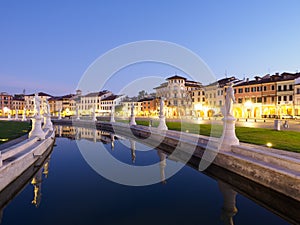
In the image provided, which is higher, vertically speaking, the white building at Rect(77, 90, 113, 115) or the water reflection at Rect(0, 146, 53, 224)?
the white building at Rect(77, 90, 113, 115)

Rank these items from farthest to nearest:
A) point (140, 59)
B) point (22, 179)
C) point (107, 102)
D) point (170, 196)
Answer: point (107, 102) → point (140, 59) → point (22, 179) → point (170, 196)

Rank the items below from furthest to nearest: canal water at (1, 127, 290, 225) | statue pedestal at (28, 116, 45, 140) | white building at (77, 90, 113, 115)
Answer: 1. white building at (77, 90, 113, 115)
2. statue pedestal at (28, 116, 45, 140)
3. canal water at (1, 127, 290, 225)

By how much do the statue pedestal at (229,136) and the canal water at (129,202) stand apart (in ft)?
5.25

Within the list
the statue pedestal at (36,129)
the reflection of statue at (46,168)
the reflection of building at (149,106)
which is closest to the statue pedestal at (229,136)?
the reflection of statue at (46,168)

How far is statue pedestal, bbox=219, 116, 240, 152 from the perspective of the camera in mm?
10180

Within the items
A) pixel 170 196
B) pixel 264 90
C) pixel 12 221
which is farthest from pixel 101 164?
pixel 264 90

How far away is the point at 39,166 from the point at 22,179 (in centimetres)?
251

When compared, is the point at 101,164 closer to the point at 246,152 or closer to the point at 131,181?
the point at 131,181

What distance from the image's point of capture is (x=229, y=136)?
10.2m

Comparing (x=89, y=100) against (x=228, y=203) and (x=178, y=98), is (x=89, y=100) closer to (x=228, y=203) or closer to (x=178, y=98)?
(x=178, y=98)

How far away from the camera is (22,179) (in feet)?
28.7

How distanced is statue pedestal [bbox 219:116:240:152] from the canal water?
1.60 m

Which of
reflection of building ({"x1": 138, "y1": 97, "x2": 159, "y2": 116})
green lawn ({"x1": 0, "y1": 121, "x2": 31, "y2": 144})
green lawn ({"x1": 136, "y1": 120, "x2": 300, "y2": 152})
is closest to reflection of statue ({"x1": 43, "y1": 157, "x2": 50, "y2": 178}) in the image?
green lawn ({"x1": 0, "y1": 121, "x2": 31, "y2": 144})

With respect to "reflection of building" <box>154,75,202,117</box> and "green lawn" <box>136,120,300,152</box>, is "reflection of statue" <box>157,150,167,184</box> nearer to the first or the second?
"green lawn" <box>136,120,300,152</box>
